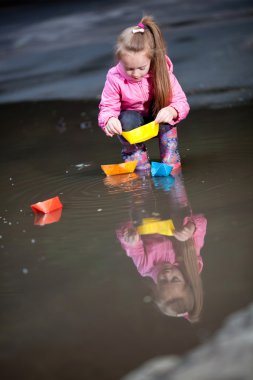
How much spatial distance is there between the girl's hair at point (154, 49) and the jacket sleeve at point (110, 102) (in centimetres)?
21

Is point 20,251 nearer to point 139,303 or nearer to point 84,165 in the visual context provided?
point 139,303

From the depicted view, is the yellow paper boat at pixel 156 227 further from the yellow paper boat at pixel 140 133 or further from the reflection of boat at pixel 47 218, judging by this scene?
the yellow paper boat at pixel 140 133

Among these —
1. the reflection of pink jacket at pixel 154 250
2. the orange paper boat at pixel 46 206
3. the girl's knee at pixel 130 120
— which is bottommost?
the reflection of pink jacket at pixel 154 250

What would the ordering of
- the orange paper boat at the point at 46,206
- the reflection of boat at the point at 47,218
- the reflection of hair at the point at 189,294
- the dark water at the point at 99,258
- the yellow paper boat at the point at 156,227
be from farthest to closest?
the orange paper boat at the point at 46,206 < the reflection of boat at the point at 47,218 < the yellow paper boat at the point at 156,227 < the reflection of hair at the point at 189,294 < the dark water at the point at 99,258

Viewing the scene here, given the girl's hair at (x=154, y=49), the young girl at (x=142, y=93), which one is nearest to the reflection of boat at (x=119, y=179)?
the young girl at (x=142, y=93)

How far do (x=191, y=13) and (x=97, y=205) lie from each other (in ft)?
29.9

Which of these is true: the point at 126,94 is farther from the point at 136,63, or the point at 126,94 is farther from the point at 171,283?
the point at 171,283

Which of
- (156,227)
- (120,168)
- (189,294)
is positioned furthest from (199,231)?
(120,168)

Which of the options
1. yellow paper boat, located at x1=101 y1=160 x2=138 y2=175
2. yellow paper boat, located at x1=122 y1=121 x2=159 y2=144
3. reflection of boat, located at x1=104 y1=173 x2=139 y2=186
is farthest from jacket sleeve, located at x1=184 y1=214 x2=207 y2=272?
yellow paper boat, located at x1=101 y1=160 x2=138 y2=175

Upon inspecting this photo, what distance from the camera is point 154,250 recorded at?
283cm

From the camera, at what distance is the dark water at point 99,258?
2.09 metres

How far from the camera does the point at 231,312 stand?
2.18 metres

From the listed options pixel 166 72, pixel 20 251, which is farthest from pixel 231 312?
pixel 166 72

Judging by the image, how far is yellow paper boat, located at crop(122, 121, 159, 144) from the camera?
4059mm
